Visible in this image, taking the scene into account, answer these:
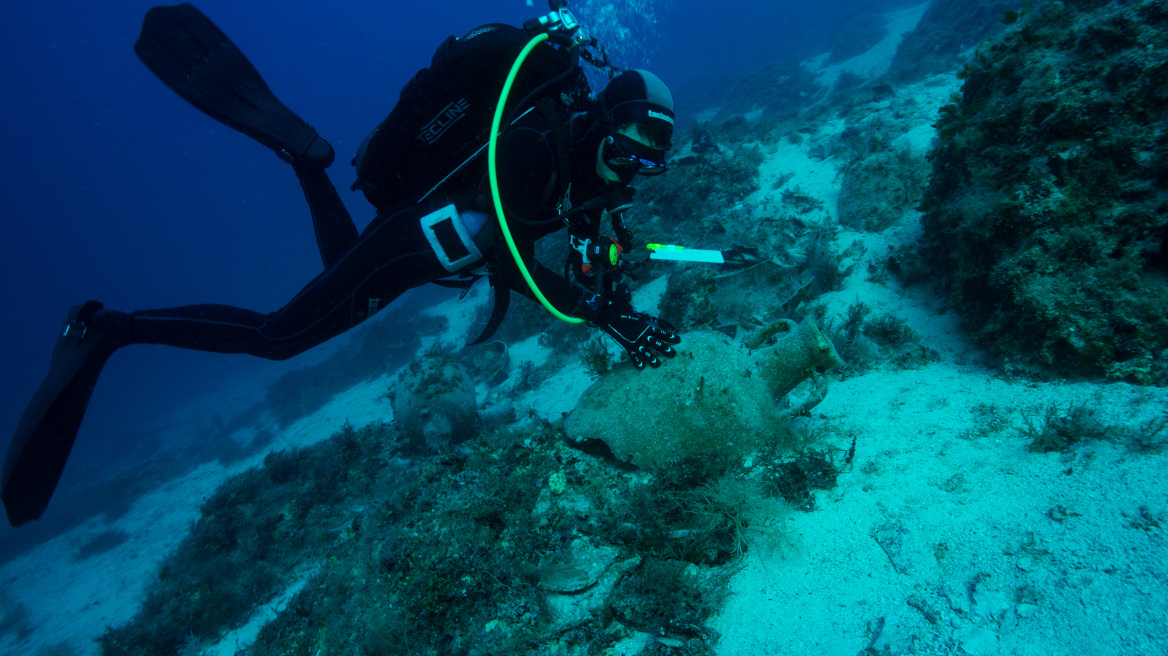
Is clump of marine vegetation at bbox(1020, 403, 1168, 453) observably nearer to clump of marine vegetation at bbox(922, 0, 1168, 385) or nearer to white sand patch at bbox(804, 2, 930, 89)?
clump of marine vegetation at bbox(922, 0, 1168, 385)

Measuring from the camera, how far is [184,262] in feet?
263

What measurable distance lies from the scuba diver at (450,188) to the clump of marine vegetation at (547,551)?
991 millimetres

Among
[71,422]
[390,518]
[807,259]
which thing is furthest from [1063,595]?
[71,422]

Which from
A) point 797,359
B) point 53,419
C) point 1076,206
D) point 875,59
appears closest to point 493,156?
point 797,359

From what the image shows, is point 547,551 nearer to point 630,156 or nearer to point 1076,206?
point 630,156

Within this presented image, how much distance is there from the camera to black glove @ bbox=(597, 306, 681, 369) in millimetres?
3166

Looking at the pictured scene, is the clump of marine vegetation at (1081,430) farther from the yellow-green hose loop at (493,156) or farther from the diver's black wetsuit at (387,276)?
the yellow-green hose loop at (493,156)

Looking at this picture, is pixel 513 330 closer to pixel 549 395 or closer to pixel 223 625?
pixel 549 395

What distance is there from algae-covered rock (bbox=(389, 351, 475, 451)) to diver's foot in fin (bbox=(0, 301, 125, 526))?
3060 mm

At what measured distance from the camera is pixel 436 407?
5.96m

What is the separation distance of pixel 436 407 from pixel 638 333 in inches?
151

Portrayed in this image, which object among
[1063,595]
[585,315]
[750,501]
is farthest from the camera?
[585,315]

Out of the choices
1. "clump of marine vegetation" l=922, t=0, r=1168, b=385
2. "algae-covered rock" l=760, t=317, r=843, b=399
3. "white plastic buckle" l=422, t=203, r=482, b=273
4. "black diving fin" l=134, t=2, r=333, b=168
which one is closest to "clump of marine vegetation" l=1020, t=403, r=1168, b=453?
"clump of marine vegetation" l=922, t=0, r=1168, b=385

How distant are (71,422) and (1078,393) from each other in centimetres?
710
